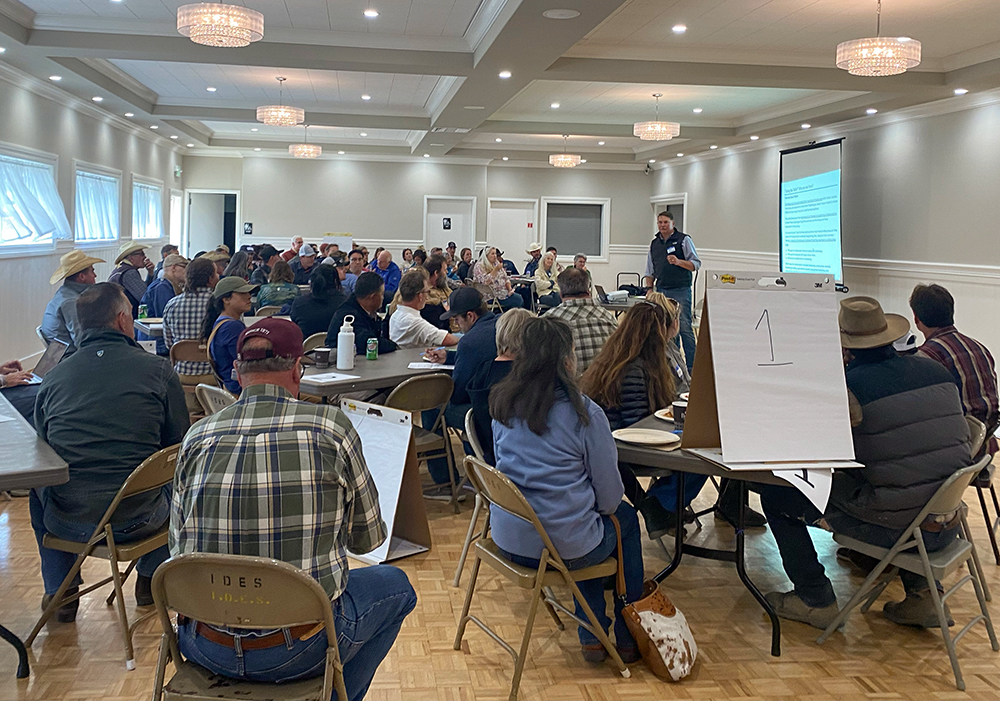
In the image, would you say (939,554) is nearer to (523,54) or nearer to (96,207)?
(523,54)

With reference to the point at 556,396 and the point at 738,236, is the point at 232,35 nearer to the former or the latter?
the point at 556,396

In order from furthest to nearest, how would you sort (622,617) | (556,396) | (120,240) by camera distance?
(120,240) → (622,617) → (556,396)

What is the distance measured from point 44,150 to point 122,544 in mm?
7739

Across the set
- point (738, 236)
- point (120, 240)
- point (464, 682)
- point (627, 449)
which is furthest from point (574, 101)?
point (464, 682)

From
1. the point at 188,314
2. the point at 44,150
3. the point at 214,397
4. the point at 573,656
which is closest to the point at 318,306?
the point at 188,314

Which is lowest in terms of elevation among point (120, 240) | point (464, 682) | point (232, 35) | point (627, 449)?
point (464, 682)

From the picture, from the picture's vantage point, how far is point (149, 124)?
40.7 ft

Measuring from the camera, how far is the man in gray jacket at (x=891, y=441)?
117 inches

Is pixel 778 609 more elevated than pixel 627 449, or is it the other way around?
pixel 627 449

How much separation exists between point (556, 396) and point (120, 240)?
36.6 feet

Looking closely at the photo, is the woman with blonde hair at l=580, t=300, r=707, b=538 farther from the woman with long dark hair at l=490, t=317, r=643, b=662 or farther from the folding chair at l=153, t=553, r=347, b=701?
the folding chair at l=153, t=553, r=347, b=701

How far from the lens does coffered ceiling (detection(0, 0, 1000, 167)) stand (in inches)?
242

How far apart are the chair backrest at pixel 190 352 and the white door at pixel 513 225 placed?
1233cm

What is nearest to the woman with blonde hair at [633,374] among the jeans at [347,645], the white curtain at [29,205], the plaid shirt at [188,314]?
the jeans at [347,645]
